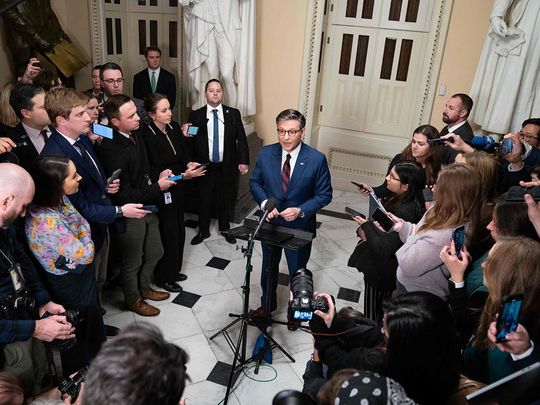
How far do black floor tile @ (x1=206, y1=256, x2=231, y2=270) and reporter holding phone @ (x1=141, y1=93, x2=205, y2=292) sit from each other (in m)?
0.41

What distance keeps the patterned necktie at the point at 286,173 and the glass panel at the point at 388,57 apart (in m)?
3.27

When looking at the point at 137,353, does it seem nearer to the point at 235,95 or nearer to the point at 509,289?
the point at 509,289

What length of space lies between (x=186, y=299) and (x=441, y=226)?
7.10 ft

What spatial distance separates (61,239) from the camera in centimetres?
218

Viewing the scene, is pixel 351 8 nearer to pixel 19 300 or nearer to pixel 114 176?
pixel 114 176

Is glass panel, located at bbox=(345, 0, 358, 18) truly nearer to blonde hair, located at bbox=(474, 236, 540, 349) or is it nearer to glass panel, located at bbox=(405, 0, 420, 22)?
glass panel, located at bbox=(405, 0, 420, 22)

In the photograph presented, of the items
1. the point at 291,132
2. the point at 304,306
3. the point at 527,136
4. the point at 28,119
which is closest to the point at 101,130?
the point at 28,119

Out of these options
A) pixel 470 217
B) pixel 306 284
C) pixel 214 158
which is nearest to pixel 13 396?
pixel 306 284

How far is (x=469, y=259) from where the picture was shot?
2086 mm

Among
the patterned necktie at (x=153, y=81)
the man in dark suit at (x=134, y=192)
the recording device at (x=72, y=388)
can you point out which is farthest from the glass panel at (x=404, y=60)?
the recording device at (x=72, y=388)

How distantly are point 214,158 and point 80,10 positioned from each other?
285cm

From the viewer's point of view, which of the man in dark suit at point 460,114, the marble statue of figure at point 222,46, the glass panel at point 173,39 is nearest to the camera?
the man in dark suit at point 460,114

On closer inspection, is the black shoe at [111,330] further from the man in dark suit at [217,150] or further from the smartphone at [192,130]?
the smartphone at [192,130]

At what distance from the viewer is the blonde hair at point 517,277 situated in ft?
5.28
